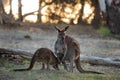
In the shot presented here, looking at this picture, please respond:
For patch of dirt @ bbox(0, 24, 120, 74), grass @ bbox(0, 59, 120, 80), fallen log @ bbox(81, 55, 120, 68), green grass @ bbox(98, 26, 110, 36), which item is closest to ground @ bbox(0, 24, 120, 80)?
patch of dirt @ bbox(0, 24, 120, 74)

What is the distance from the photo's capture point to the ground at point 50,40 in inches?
551

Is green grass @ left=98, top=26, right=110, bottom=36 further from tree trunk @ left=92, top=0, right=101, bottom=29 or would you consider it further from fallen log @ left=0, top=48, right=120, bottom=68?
fallen log @ left=0, top=48, right=120, bottom=68

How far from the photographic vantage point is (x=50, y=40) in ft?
56.9

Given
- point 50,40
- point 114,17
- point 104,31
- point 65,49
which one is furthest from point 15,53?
point 104,31

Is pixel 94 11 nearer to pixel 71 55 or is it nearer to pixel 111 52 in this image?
pixel 111 52

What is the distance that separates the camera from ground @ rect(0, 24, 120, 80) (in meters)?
14.0

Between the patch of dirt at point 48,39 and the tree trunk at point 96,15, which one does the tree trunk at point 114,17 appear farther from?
the tree trunk at point 96,15

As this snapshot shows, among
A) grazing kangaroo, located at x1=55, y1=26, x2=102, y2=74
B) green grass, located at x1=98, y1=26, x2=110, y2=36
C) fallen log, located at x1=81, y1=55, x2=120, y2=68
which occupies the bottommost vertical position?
fallen log, located at x1=81, y1=55, x2=120, y2=68

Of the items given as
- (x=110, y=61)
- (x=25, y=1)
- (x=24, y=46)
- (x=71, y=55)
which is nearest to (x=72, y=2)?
(x=25, y=1)

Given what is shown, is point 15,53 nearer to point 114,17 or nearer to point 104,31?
point 114,17

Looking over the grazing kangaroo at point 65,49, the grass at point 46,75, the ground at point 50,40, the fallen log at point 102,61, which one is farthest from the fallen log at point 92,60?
the grass at point 46,75

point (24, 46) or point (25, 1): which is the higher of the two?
point (25, 1)

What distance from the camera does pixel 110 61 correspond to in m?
11.2

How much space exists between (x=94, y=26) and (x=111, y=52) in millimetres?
7897
